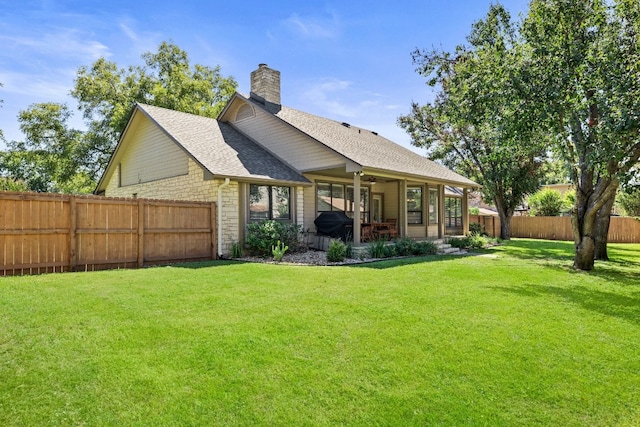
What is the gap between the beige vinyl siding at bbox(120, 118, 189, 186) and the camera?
14.0 metres

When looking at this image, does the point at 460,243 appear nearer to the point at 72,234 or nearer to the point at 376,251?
the point at 376,251

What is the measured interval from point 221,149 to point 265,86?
4.25 metres

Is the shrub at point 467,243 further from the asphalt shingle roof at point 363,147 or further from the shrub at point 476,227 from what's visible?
the shrub at point 476,227

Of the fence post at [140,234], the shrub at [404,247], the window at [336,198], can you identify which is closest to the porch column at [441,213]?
the window at [336,198]

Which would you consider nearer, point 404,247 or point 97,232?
point 97,232

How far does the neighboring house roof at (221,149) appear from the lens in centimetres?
1236

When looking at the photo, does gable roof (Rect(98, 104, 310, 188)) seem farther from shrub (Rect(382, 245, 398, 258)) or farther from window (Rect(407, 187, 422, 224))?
window (Rect(407, 187, 422, 224))

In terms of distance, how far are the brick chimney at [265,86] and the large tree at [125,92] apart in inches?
438

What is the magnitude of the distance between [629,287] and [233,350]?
26.2 ft

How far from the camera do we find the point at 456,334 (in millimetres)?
4379

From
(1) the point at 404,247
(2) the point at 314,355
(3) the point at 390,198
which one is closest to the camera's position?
(2) the point at 314,355

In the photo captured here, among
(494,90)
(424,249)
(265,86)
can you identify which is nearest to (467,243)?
(424,249)

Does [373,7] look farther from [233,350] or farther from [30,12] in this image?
[233,350]

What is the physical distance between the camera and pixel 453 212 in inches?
911
